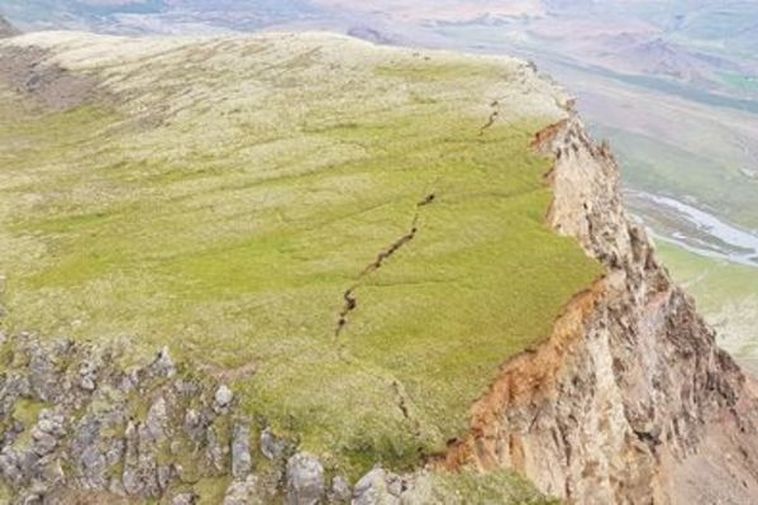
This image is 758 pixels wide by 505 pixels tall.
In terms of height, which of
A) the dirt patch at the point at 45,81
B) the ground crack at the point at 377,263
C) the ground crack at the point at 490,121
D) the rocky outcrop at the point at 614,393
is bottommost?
the dirt patch at the point at 45,81

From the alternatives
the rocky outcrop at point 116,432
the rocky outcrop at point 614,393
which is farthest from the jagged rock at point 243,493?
the rocky outcrop at point 614,393

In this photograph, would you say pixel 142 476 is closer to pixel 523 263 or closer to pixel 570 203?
pixel 523 263

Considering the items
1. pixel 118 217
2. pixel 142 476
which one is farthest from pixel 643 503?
pixel 118 217

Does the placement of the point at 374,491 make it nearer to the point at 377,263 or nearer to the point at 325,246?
the point at 377,263

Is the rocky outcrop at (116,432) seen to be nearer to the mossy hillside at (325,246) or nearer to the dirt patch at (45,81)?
the mossy hillside at (325,246)

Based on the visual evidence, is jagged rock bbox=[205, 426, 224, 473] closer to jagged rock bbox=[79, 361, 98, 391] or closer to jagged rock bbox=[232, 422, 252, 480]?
jagged rock bbox=[232, 422, 252, 480]

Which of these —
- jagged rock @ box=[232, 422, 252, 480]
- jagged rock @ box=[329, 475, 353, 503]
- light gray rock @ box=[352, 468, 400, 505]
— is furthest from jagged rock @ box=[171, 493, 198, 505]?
light gray rock @ box=[352, 468, 400, 505]
